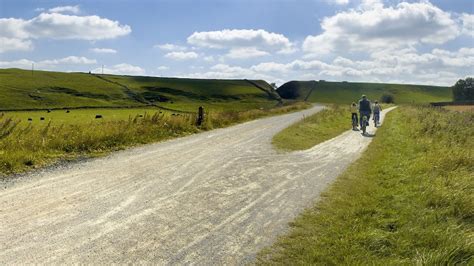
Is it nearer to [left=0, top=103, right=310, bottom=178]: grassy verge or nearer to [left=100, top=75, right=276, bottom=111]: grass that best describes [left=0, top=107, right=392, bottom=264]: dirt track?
[left=0, top=103, right=310, bottom=178]: grassy verge

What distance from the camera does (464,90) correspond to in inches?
5709

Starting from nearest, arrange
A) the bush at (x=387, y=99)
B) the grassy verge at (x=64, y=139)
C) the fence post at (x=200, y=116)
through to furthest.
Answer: the grassy verge at (x=64, y=139)
the fence post at (x=200, y=116)
the bush at (x=387, y=99)

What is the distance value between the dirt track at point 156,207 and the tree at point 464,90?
15398 centimetres

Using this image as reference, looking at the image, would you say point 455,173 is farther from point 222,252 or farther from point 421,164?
point 222,252

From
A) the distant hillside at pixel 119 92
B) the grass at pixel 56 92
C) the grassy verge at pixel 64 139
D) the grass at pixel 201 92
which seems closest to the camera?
the grassy verge at pixel 64 139

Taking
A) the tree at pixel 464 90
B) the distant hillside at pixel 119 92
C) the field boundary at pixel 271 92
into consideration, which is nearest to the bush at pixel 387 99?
the tree at pixel 464 90

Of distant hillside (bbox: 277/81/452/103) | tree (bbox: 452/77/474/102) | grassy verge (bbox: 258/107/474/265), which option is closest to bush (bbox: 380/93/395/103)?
distant hillside (bbox: 277/81/452/103)

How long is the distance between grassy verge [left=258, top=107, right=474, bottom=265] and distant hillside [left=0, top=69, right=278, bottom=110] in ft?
286

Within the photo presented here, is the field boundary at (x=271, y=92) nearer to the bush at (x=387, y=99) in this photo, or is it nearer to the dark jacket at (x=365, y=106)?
the bush at (x=387, y=99)

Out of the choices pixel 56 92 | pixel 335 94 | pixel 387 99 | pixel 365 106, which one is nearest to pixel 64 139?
pixel 365 106

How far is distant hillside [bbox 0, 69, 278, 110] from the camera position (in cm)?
9779

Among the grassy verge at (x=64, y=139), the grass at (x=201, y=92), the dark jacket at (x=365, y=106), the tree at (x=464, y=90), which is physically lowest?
the grassy verge at (x=64, y=139)

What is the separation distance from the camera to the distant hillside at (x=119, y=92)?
321 ft

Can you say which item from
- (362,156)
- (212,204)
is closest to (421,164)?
(362,156)
